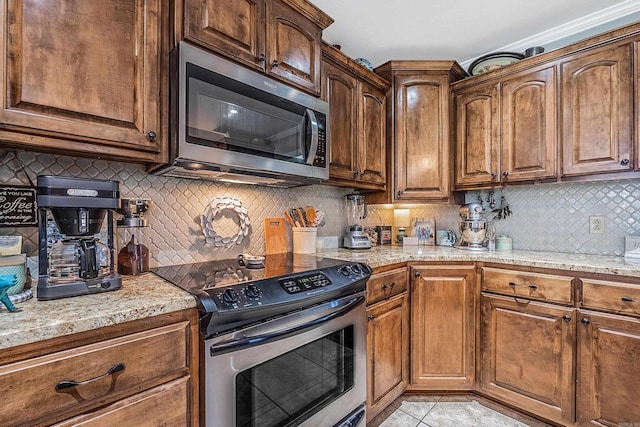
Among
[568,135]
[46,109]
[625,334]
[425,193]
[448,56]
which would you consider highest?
[448,56]

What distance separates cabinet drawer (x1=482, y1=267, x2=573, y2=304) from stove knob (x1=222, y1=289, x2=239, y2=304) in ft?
5.26

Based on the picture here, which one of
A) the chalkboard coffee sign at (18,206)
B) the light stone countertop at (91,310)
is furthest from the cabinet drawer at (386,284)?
the chalkboard coffee sign at (18,206)

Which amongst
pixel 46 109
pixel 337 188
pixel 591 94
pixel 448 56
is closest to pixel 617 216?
pixel 591 94

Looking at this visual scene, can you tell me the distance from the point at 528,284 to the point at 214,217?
1839 millimetres

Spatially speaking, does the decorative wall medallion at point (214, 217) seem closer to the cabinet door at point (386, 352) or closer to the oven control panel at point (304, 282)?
the oven control panel at point (304, 282)

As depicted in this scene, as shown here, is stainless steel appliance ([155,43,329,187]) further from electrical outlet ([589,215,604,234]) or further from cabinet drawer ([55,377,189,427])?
electrical outlet ([589,215,604,234])

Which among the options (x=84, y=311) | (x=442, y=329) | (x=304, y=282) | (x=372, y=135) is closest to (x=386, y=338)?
(x=442, y=329)

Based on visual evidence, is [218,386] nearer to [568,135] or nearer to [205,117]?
[205,117]

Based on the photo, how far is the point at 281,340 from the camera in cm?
117

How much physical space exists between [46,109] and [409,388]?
7.61 ft

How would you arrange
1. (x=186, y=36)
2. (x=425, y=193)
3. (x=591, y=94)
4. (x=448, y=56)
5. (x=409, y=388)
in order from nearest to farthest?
(x=186, y=36) < (x=591, y=94) < (x=409, y=388) < (x=425, y=193) < (x=448, y=56)

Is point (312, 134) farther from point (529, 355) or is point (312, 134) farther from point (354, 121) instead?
point (529, 355)

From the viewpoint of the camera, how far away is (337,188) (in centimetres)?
251

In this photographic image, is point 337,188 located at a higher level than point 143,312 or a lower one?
higher
